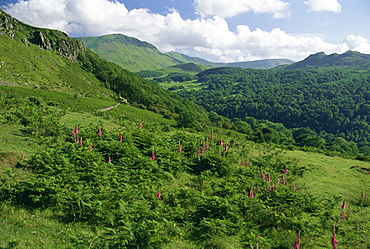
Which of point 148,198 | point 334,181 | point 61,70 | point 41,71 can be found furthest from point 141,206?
point 61,70

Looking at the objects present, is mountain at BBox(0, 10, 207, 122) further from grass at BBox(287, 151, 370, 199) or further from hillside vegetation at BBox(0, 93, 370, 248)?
grass at BBox(287, 151, 370, 199)

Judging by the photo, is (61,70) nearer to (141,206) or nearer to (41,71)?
(41,71)

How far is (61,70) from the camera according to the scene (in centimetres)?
12106

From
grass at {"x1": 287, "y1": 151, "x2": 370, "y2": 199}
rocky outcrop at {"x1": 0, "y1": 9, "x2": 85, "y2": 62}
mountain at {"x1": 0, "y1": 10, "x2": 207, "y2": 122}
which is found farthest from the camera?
rocky outcrop at {"x1": 0, "y1": 9, "x2": 85, "y2": 62}

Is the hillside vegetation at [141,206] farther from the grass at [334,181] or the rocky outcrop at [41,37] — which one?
the rocky outcrop at [41,37]

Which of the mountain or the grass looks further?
the mountain

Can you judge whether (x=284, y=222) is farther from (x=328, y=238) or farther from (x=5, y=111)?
→ (x=5, y=111)

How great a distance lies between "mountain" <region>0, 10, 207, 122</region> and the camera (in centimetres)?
9375

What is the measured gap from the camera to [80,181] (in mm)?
12211

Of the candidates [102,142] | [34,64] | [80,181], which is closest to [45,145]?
[102,142]

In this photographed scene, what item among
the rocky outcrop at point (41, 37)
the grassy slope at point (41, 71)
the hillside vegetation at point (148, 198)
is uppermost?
the rocky outcrop at point (41, 37)

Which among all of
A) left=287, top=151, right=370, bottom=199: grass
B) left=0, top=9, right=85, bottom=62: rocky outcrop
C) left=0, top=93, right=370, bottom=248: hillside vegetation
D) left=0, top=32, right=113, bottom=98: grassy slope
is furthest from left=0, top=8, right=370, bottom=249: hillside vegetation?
left=0, top=9, right=85, bottom=62: rocky outcrop

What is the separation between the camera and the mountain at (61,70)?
93.8m

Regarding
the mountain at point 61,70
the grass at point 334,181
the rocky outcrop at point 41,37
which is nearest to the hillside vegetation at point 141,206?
the grass at point 334,181
